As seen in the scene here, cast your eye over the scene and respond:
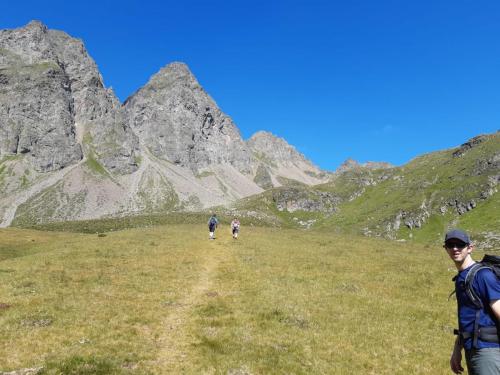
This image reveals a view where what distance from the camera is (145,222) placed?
124 metres

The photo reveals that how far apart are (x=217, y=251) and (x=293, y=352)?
97.5 feet

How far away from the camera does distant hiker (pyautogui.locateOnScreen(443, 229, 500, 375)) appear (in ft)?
28.2

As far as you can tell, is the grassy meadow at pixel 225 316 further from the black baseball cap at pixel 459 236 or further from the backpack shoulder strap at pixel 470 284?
the black baseball cap at pixel 459 236

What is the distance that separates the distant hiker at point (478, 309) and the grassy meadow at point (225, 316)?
6.32m

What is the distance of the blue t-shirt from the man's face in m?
0.31

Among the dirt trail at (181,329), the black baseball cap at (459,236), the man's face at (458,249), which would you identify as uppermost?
the black baseball cap at (459,236)

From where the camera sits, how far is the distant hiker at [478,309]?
8.60 m

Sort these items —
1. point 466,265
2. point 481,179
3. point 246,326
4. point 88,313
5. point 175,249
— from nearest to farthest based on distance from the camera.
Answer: point 466,265
point 246,326
point 88,313
point 175,249
point 481,179

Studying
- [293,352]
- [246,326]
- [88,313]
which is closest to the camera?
[293,352]

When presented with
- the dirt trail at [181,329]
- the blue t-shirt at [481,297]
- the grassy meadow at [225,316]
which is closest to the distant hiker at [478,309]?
the blue t-shirt at [481,297]

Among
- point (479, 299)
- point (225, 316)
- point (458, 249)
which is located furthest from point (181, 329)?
point (479, 299)

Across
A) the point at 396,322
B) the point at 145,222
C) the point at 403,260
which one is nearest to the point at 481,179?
the point at 145,222

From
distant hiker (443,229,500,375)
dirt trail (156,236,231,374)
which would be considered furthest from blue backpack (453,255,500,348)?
dirt trail (156,236,231,374)

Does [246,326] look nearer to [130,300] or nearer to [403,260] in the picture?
[130,300]
